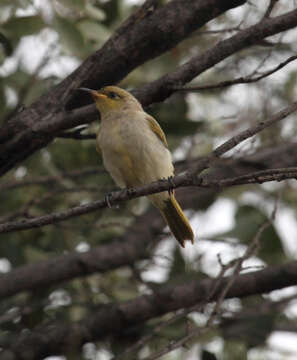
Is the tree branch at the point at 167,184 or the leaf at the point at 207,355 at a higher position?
the tree branch at the point at 167,184

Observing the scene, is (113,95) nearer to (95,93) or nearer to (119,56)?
(95,93)

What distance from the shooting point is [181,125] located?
5.12 meters

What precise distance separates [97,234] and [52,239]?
1.51ft

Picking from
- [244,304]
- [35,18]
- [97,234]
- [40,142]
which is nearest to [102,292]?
[97,234]

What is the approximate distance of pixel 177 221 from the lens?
4.56m

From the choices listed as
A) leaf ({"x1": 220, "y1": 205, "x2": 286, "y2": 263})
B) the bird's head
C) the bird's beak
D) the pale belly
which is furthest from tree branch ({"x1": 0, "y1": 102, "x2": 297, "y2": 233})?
leaf ({"x1": 220, "y1": 205, "x2": 286, "y2": 263})

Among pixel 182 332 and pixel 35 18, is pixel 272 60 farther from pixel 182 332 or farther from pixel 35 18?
pixel 182 332

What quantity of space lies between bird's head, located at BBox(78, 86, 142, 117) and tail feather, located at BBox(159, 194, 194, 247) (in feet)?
2.69

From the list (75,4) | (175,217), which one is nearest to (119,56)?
(75,4)

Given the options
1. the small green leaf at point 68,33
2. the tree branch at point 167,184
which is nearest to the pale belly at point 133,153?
the small green leaf at point 68,33

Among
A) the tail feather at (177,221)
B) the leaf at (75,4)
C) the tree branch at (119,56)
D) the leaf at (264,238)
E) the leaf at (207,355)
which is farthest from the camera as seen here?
the leaf at (264,238)

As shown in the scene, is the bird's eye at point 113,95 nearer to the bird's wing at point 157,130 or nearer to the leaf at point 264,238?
the bird's wing at point 157,130

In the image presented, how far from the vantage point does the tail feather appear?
4469 mm

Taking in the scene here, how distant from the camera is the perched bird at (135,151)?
→ 4320mm
